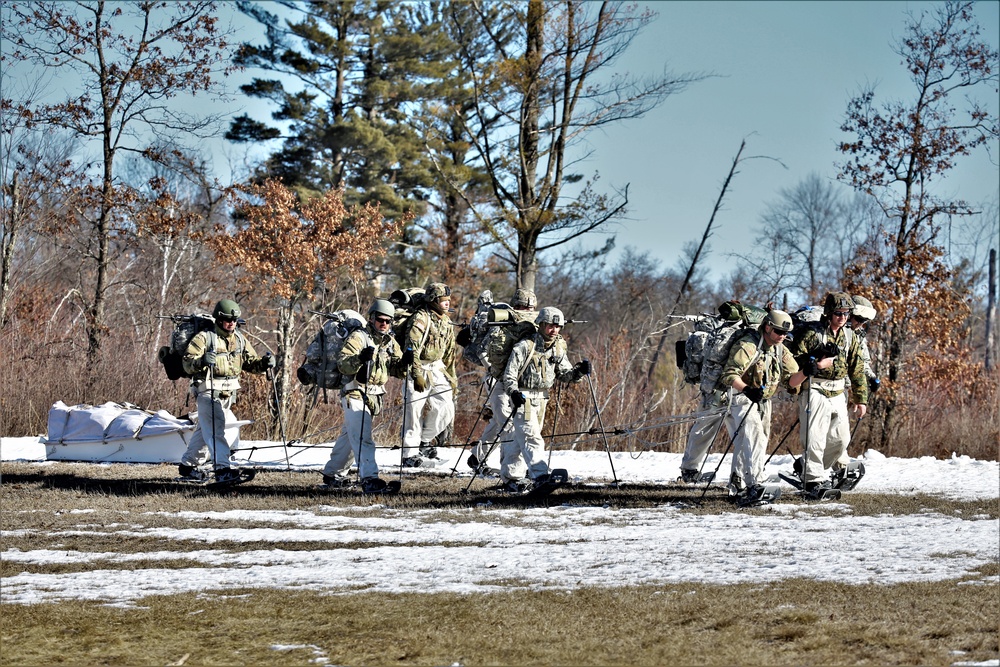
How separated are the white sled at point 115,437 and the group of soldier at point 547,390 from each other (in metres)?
1.82

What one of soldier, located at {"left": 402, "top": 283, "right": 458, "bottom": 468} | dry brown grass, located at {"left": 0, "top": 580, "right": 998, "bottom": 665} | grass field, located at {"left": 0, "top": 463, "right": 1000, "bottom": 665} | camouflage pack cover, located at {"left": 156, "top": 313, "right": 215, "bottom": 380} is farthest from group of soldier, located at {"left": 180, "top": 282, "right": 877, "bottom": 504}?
A: dry brown grass, located at {"left": 0, "top": 580, "right": 998, "bottom": 665}

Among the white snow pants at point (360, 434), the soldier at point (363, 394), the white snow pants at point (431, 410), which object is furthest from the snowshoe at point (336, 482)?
the white snow pants at point (431, 410)

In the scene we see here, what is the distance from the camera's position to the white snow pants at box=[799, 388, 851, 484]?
13672 mm

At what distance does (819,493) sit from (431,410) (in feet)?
19.6

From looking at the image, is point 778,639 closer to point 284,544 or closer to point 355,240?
point 284,544

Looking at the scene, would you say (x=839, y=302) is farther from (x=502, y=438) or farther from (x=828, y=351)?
(x=502, y=438)

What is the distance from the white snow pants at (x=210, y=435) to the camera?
595 inches

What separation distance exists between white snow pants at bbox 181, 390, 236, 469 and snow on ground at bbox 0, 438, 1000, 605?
249 cm

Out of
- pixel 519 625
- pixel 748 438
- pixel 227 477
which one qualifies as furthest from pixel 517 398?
pixel 519 625

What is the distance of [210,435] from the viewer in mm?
15328

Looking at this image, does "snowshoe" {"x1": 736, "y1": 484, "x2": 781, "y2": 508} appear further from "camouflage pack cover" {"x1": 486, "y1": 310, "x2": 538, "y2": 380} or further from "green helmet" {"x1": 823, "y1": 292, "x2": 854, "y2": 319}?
"camouflage pack cover" {"x1": 486, "y1": 310, "x2": 538, "y2": 380}

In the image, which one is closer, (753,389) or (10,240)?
(753,389)

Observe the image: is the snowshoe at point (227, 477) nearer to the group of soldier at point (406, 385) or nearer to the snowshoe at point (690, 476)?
the group of soldier at point (406, 385)

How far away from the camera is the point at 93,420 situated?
17.4 metres
